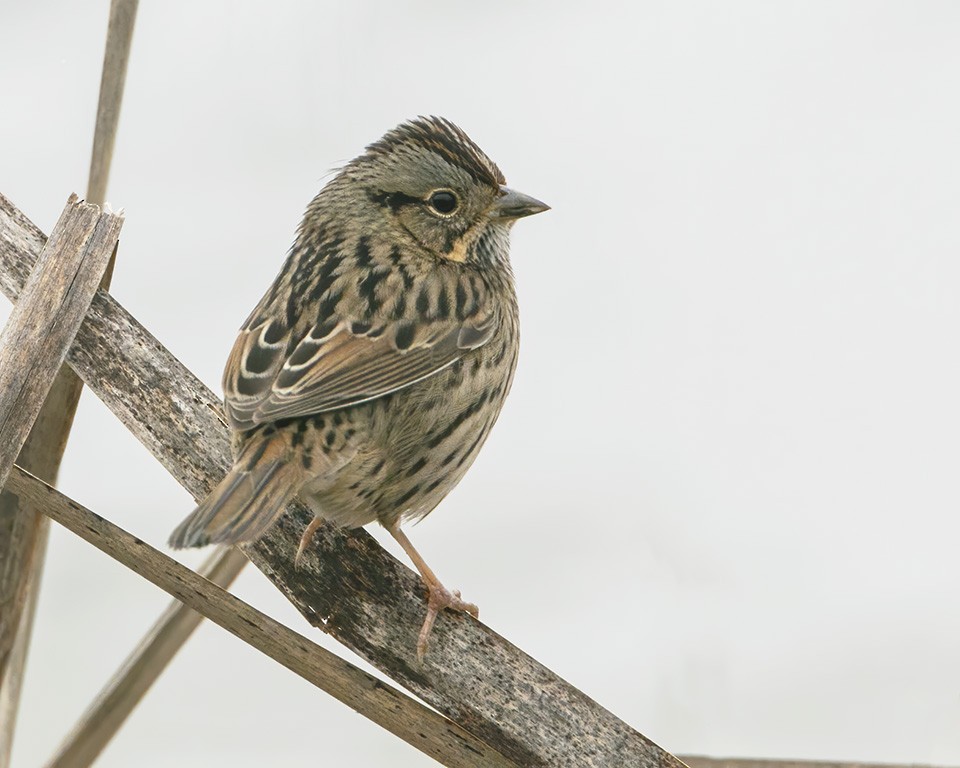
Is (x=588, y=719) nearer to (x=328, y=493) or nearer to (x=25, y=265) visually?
(x=328, y=493)

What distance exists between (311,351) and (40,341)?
0.60 meters

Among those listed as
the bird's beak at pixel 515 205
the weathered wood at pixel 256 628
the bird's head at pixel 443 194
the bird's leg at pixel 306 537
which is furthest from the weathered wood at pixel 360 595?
the bird's beak at pixel 515 205

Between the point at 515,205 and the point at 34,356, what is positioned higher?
the point at 515,205

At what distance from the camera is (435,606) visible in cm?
265

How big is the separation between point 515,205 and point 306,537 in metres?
1.10

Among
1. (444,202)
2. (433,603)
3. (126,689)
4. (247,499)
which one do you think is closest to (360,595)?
(433,603)

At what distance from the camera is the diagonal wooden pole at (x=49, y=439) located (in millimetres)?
2908

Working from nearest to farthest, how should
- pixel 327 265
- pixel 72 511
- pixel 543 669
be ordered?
pixel 72 511, pixel 543 669, pixel 327 265

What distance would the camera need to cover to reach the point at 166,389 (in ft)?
9.05

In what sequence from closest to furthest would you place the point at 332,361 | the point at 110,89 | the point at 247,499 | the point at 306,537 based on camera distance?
the point at 247,499, the point at 306,537, the point at 332,361, the point at 110,89

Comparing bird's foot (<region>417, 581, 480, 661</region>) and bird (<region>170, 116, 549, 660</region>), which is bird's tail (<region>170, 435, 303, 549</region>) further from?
bird's foot (<region>417, 581, 480, 661</region>)

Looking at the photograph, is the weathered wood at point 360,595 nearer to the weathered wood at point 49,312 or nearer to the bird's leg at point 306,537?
the bird's leg at point 306,537

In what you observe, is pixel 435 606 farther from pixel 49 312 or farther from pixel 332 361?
pixel 49 312

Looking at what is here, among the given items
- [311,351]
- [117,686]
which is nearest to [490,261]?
[311,351]
